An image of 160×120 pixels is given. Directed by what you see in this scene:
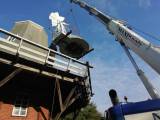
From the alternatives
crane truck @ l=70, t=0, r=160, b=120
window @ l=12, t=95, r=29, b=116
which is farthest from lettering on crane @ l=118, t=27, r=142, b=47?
window @ l=12, t=95, r=29, b=116

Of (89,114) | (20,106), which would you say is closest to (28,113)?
(20,106)

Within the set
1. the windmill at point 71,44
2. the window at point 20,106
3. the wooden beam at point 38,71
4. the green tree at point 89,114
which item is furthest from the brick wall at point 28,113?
the green tree at point 89,114

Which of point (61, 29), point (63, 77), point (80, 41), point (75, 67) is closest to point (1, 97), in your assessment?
point (63, 77)

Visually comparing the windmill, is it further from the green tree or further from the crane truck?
the green tree

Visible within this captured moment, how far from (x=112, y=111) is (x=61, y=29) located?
13.5 metres

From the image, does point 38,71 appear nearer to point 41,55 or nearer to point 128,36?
point 41,55

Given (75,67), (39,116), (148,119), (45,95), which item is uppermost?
(75,67)

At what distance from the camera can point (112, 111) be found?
253 inches

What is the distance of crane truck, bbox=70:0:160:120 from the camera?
600 cm

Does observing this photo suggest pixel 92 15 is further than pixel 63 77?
Yes

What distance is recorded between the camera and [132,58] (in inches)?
541

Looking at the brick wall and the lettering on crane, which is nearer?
the lettering on crane

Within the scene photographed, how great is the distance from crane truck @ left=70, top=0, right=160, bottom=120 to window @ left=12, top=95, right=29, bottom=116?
6614mm

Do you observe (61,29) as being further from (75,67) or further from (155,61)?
(155,61)
